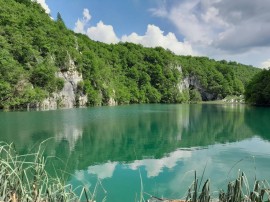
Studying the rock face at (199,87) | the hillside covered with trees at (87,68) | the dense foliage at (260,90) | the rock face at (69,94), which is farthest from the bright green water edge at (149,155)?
the rock face at (199,87)

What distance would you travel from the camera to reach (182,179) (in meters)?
11.5

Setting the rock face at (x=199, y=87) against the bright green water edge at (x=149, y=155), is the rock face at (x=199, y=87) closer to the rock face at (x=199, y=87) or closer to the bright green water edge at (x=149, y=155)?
the rock face at (x=199, y=87)

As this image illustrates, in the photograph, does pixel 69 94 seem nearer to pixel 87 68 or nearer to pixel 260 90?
pixel 87 68

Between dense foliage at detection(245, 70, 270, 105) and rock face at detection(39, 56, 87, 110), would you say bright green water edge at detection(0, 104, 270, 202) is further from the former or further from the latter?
dense foliage at detection(245, 70, 270, 105)

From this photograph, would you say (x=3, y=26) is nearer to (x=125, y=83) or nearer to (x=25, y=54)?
(x=25, y=54)

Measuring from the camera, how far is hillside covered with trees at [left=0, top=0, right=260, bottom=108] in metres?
53.2

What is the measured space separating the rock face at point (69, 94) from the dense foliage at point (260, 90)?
3596 cm

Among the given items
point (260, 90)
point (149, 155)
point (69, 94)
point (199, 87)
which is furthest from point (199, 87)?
point (149, 155)

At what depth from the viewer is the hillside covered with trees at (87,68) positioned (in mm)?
53250

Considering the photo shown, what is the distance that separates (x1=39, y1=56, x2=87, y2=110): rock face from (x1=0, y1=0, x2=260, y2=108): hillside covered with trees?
110cm

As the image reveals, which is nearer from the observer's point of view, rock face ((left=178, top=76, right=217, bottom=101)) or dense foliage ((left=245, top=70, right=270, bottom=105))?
dense foliage ((left=245, top=70, right=270, bottom=105))

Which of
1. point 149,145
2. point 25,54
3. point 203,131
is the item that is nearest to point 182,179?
point 149,145

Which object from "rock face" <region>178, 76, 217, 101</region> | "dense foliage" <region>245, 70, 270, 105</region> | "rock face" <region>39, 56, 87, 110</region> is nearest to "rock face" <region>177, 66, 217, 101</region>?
"rock face" <region>178, 76, 217, 101</region>

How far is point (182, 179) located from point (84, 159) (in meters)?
5.36
